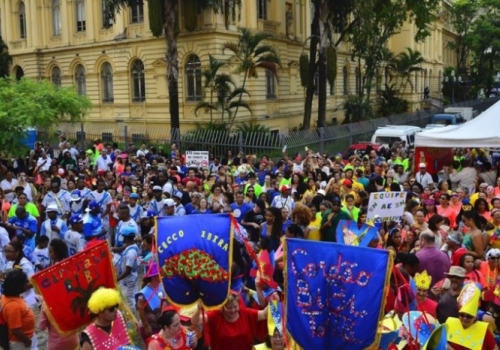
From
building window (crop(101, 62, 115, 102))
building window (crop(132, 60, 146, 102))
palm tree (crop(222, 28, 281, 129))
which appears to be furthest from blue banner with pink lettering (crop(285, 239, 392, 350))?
building window (crop(101, 62, 115, 102))

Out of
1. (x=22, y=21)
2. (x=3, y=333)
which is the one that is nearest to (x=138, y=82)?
(x=22, y=21)

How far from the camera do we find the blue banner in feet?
24.7

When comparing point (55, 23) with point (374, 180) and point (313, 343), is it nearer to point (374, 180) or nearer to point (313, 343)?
point (374, 180)

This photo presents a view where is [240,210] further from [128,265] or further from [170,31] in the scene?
[170,31]

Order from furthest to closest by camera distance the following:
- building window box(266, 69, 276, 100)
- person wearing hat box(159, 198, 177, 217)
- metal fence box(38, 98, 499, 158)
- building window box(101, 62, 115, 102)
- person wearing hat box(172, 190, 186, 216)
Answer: building window box(101, 62, 115, 102)
building window box(266, 69, 276, 100)
metal fence box(38, 98, 499, 158)
person wearing hat box(172, 190, 186, 216)
person wearing hat box(159, 198, 177, 217)

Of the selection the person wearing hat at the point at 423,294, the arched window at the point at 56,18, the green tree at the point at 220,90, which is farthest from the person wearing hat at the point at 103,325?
the arched window at the point at 56,18

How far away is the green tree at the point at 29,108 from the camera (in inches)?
615

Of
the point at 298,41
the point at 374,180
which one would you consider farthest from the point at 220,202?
the point at 298,41

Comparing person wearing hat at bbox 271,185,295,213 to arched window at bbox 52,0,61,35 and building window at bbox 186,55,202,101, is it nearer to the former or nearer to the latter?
building window at bbox 186,55,202,101

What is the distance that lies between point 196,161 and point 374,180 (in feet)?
16.2

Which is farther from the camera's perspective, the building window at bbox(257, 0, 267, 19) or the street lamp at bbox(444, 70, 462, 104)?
the street lamp at bbox(444, 70, 462, 104)

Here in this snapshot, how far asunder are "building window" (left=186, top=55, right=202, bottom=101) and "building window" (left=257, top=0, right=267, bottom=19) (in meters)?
4.87

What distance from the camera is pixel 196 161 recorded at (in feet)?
49.5

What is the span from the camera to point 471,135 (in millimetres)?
13023
